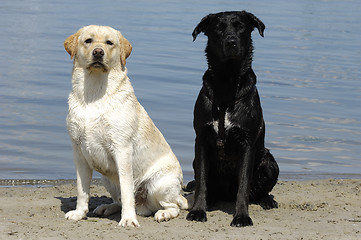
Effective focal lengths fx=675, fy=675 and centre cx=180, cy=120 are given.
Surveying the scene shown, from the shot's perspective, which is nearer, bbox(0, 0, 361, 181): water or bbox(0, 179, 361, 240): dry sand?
bbox(0, 179, 361, 240): dry sand

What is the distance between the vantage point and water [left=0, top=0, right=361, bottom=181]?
907 centimetres

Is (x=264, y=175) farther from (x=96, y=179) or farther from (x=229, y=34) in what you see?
(x=96, y=179)

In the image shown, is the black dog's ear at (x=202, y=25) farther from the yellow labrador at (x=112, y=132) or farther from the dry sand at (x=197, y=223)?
the dry sand at (x=197, y=223)

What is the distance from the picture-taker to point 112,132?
5.53 metres

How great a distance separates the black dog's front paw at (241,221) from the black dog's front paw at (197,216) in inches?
10.7

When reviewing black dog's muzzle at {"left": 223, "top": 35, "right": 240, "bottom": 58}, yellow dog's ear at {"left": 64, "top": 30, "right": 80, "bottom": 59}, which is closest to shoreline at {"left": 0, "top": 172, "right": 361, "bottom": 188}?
black dog's muzzle at {"left": 223, "top": 35, "right": 240, "bottom": 58}

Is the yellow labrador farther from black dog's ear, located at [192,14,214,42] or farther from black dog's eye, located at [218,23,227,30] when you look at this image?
black dog's eye, located at [218,23,227,30]

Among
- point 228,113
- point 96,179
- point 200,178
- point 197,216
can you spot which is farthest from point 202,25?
point 96,179

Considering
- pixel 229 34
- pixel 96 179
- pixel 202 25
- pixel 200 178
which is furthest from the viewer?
pixel 96 179

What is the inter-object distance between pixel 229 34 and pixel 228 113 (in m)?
0.69

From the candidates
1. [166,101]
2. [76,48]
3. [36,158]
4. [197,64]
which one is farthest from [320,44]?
[76,48]

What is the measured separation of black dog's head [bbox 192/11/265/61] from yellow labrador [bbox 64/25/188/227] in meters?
0.84

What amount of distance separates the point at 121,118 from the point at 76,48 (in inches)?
28.1

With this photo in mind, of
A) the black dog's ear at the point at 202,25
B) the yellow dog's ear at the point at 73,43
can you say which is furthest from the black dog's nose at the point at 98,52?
the black dog's ear at the point at 202,25
